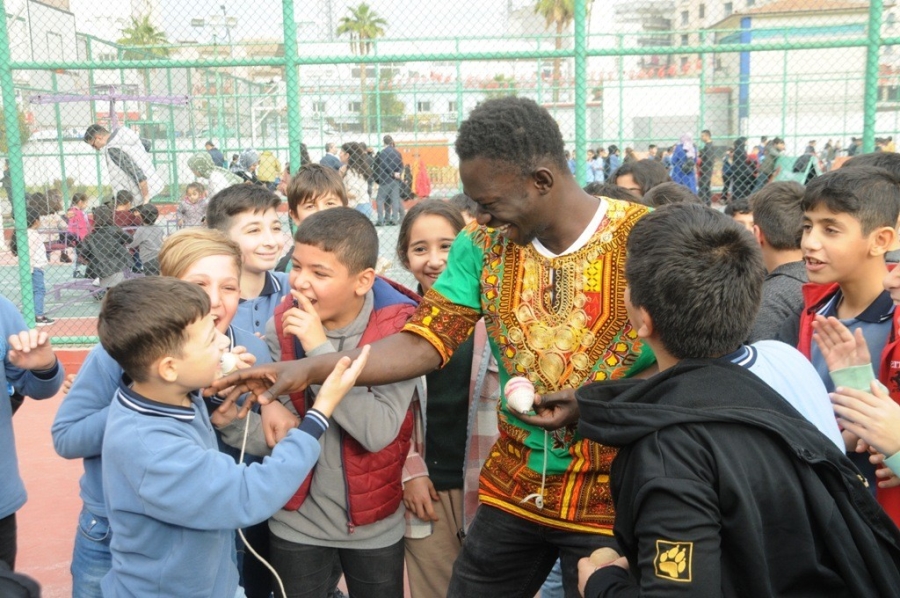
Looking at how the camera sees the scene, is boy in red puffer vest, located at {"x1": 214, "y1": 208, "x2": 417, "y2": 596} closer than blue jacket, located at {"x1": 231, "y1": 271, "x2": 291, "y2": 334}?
Yes

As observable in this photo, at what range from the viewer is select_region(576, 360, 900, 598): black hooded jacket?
1422mm

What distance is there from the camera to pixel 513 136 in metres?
2.21

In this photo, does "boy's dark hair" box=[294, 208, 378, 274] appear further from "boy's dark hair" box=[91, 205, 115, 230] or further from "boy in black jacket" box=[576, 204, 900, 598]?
"boy's dark hair" box=[91, 205, 115, 230]

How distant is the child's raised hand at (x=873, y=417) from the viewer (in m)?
1.97

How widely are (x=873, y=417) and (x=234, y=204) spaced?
2541 millimetres

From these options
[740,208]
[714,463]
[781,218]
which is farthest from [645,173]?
[714,463]

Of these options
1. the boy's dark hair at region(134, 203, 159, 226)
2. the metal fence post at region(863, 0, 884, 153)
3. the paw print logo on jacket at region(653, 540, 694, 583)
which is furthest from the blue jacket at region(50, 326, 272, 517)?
the boy's dark hair at region(134, 203, 159, 226)

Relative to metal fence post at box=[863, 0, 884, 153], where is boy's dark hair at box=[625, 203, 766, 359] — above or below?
below

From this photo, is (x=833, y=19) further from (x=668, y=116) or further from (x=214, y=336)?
(x=214, y=336)

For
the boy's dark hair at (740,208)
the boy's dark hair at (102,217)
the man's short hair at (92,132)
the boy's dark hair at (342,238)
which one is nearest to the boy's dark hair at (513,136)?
the boy's dark hair at (342,238)

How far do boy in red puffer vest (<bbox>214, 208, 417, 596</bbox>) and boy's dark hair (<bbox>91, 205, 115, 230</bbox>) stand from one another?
661 cm

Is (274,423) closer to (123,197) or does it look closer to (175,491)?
(175,491)

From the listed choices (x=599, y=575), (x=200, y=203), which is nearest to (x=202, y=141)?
(x=200, y=203)

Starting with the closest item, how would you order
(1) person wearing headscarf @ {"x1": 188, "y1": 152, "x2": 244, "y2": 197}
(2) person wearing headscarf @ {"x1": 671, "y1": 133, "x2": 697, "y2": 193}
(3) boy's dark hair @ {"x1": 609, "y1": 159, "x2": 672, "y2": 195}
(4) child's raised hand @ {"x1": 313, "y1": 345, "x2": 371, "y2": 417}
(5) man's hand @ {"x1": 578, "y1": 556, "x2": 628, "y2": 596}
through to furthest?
(5) man's hand @ {"x1": 578, "y1": 556, "x2": 628, "y2": 596} → (4) child's raised hand @ {"x1": 313, "y1": 345, "x2": 371, "y2": 417} → (3) boy's dark hair @ {"x1": 609, "y1": 159, "x2": 672, "y2": 195} → (1) person wearing headscarf @ {"x1": 188, "y1": 152, "x2": 244, "y2": 197} → (2) person wearing headscarf @ {"x1": 671, "y1": 133, "x2": 697, "y2": 193}
